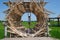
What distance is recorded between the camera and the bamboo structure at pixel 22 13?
18781 mm

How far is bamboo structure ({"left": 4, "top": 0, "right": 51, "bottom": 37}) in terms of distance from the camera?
18.8 m

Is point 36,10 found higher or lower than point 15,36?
higher

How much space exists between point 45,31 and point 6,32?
103 inches

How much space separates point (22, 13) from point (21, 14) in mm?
108

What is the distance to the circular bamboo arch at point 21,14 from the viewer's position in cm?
1883

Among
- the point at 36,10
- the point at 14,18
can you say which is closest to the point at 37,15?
the point at 36,10

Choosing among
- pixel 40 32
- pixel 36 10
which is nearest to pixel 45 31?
pixel 40 32

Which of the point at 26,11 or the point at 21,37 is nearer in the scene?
the point at 21,37

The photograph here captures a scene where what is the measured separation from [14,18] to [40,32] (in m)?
2.04

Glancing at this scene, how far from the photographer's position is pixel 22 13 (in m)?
19.7

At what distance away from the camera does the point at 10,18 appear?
19016mm

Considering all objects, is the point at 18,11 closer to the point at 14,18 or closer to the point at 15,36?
the point at 14,18

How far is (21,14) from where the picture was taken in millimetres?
19625

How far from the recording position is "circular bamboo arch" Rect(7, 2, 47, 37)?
1883cm
